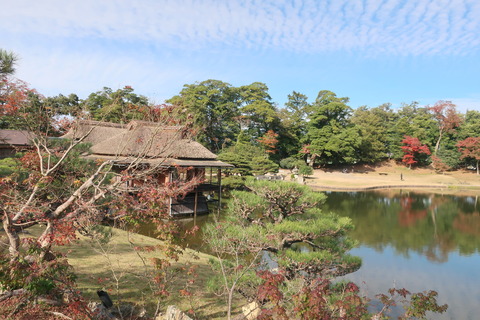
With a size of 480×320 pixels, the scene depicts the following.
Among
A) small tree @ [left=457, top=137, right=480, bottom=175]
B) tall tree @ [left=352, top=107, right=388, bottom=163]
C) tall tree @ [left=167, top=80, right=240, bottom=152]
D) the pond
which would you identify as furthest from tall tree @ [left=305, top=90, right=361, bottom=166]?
the pond

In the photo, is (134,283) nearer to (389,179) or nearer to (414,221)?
(414,221)

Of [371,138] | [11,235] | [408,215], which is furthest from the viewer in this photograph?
[371,138]

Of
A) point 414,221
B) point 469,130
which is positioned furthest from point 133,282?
point 469,130

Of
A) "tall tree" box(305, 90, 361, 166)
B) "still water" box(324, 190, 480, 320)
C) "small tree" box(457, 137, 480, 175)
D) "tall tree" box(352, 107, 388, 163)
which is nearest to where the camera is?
"still water" box(324, 190, 480, 320)

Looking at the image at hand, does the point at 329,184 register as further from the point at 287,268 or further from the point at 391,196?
the point at 287,268

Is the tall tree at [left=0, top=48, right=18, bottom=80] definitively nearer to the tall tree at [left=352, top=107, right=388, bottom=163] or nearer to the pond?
the pond

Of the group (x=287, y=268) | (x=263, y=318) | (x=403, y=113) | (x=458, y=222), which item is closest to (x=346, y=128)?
(x=403, y=113)

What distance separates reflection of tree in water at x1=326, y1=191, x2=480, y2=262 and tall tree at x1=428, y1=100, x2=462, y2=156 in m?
14.3

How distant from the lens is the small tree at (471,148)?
27.2 m

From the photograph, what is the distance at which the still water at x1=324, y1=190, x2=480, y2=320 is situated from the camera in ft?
22.0

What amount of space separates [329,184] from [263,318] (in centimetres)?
2309

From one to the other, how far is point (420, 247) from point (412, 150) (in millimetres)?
23908

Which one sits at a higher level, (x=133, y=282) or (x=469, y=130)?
(x=469, y=130)

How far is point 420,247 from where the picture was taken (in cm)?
980
